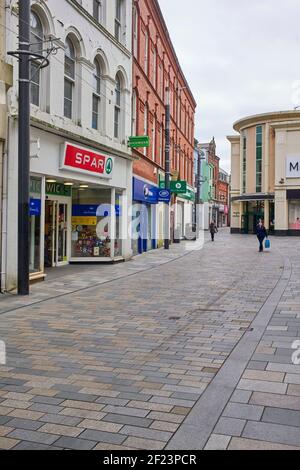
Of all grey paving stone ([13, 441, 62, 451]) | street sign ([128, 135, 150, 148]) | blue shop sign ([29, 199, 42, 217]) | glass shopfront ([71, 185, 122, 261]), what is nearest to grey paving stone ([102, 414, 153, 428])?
grey paving stone ([13, 441, 62, 451])

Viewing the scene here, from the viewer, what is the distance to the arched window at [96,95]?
16609mm

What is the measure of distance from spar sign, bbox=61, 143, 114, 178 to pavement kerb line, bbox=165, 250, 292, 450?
7.98 meters

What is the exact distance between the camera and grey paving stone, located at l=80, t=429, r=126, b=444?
12.4 ft

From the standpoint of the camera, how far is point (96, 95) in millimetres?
16641

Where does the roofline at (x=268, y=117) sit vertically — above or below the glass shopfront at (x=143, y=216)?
above

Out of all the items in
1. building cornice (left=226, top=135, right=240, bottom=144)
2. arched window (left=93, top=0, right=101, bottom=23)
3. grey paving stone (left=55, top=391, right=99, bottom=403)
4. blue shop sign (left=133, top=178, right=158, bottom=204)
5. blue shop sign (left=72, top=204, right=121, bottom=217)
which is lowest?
grey paving stone (left=55, top=391, right=99, bottom=403)

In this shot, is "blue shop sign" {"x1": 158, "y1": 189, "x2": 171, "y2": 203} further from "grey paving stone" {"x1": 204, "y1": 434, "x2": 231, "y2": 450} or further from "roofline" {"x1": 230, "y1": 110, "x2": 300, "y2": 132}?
"roofline" {"x1": 230, "y1": 110, "x2": 300, "y2": 132}

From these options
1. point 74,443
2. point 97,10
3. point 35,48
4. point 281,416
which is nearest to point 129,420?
point 74,443

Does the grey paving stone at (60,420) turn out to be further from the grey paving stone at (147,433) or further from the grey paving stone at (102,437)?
the grey paving stone at (147,433)

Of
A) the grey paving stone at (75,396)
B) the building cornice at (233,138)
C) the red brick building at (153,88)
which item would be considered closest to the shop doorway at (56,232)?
the red brick building at (153,88)

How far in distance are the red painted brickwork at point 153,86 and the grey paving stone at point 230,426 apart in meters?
18.1

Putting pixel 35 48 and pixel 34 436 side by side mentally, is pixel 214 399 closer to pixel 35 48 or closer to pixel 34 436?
pixel 34 436

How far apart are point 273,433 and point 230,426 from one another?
0.34 m

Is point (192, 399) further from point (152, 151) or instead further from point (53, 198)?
point (152, 151)
